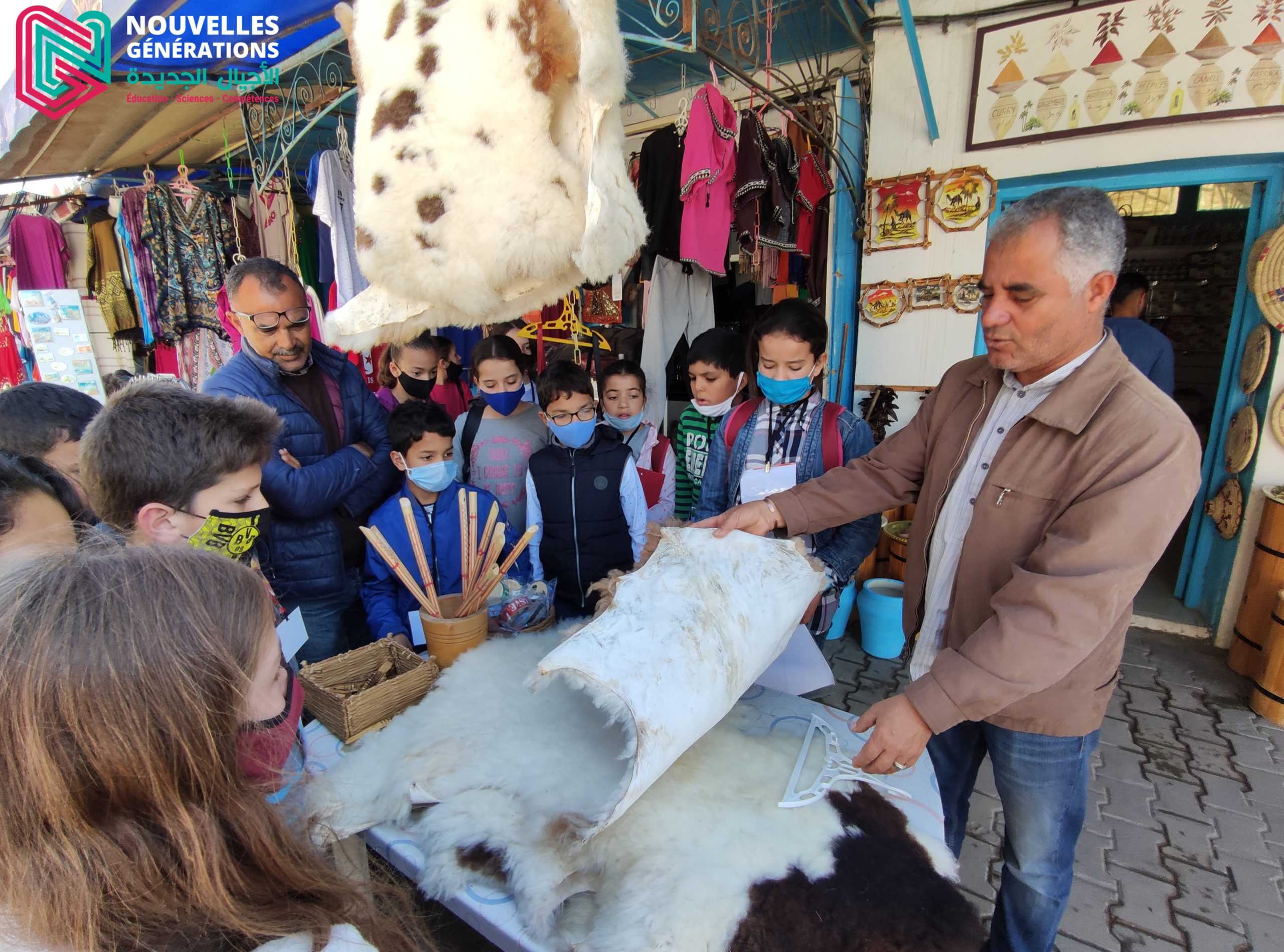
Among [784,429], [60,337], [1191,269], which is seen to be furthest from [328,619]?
[1191,269]

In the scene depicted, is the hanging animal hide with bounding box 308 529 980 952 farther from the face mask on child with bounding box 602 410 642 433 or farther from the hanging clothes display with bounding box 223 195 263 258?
the hanging clothes display with bounding box 223 195 263 258

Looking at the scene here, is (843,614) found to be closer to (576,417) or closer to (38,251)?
(576,417)

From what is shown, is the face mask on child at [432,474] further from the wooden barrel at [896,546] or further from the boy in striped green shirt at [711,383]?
the wooden barrel at [896,546]

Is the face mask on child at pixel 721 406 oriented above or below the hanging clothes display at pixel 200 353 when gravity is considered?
below

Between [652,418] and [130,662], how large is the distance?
3.87 metres

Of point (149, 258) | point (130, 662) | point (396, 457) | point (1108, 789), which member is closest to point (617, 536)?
point (396, 457)

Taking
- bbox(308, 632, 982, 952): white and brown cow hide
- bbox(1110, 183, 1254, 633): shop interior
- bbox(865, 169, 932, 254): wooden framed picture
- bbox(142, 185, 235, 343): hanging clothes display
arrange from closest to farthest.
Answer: bbox(308, 632, 982, 952): white and brown cow hide, bbox(865, 169, 932, 254): wooden framed picture, bbox(142, 185, 235, 343): hanging clothes display, bbox(1110, 183, 1254, 633): shop interior

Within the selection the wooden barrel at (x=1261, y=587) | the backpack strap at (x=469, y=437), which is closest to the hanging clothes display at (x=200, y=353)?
the backpack strap at (x=469, y=437)

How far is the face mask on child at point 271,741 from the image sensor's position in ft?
2.73

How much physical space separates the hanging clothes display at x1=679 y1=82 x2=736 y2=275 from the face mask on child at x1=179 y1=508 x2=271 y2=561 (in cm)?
282

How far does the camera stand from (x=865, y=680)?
370 centimetres

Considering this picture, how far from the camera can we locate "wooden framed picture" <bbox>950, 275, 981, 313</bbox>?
4.08m

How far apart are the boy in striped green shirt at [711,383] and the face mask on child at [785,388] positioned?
0.48m

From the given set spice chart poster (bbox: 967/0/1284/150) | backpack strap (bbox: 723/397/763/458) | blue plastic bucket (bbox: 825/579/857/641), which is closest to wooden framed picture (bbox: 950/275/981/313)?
spice chart poster (bbox: 967/0/1284/150)
